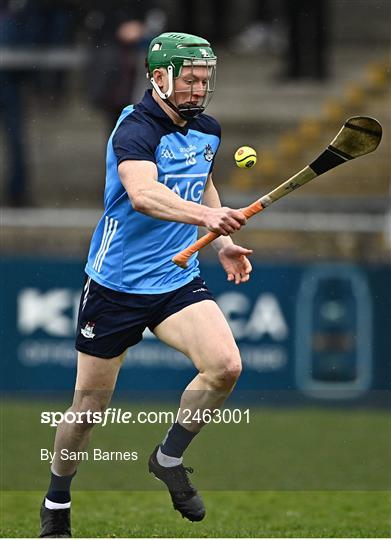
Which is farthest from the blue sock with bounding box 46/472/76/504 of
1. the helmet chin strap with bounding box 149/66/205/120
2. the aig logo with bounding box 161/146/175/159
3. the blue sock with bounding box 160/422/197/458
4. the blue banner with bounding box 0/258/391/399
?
the blue banner with bounding box 0/258/391/399

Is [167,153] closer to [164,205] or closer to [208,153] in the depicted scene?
[208,153]

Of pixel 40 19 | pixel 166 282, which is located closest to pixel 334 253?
pixel 40 19

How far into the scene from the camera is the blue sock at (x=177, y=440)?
226 inches

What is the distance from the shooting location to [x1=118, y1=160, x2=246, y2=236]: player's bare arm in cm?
508

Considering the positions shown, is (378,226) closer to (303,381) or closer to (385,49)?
(303,381)

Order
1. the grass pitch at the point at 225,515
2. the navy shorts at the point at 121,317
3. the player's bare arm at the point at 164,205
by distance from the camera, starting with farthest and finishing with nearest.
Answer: the grass pitch at the point at 225,515 < the navy shorts at the point at 121,317 < the player's bare arm at the point at 164,205

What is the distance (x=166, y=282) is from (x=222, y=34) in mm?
6616

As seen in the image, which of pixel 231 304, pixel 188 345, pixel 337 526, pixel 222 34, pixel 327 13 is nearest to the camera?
pixel 188 345

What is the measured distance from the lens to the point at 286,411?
10336mm

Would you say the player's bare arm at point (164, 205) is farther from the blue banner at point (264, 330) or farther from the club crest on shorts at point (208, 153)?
the blue banner at point (264, 330)

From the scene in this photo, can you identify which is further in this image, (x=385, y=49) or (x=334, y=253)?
(x=385, y=49)

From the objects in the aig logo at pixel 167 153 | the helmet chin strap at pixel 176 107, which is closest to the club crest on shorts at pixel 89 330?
the aig logo at pixel 167 153

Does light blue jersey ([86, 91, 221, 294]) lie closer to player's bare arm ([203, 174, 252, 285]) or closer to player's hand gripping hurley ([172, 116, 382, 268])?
player's bare arm ([203, 174, 252, 285])

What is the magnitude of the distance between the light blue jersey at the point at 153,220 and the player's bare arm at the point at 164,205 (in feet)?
0.70
